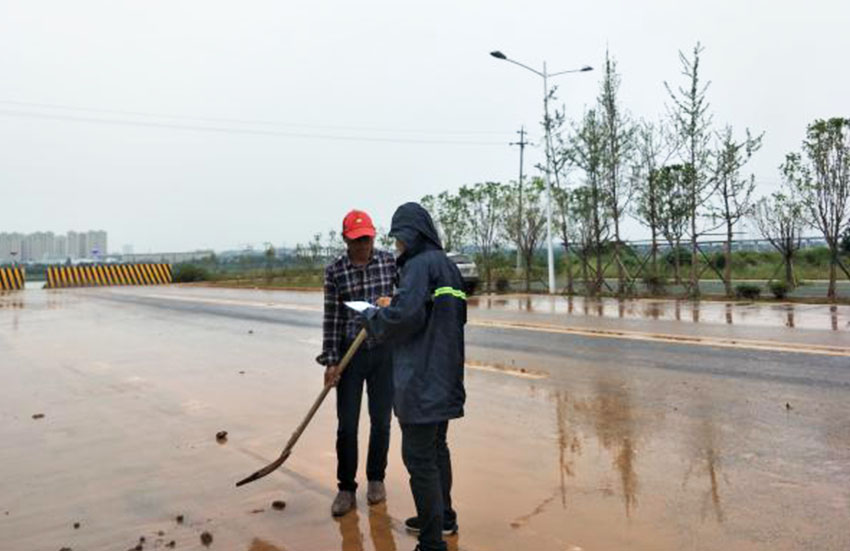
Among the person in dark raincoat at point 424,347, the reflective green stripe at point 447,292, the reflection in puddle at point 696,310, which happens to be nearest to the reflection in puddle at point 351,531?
the person in dark raincoat at point 424,347

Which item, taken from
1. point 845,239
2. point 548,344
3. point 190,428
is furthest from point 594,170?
point 190,428

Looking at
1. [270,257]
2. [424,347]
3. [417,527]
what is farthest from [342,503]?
[270,257]

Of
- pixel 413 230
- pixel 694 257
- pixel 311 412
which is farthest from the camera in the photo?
pixel 694 257

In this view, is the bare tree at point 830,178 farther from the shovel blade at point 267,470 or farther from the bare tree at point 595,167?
the shovel blade at point 267,470

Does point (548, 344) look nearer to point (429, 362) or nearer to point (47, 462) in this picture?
point (47, 462)

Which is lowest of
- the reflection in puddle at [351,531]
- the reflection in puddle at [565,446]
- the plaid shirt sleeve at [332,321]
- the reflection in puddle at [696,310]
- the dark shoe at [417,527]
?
the reflection in puddle at [351,531]

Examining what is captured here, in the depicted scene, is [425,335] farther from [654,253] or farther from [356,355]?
[654,253]

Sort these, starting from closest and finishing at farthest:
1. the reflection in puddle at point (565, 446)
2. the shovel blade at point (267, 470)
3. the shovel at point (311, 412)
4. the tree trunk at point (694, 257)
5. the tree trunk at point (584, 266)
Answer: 1. the shovel at point (311, 412)
2. the shovel blade at point (267, 470)
3. the reflection in puddle at point (565, 446)
4. the tree trunk at point (694, 257)
5. the tree trunk at point (584, 266)

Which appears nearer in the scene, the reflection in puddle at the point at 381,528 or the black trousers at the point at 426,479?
the black trousers at the point at 426,479

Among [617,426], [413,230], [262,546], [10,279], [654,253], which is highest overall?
[654,253]

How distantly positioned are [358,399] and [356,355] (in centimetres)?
28

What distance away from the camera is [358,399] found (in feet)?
15.0

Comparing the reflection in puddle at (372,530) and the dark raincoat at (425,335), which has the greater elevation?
the dark raincoat at (425,335)

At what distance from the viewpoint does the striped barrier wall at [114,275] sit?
4559 cm
